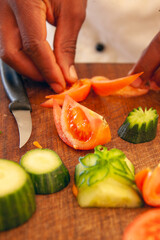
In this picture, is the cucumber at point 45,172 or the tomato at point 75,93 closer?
the cucumber at point 45,172

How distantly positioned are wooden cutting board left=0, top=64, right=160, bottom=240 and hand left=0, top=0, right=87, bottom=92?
231mm

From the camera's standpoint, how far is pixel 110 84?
2.71 meters

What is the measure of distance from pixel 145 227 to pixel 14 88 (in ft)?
5.39

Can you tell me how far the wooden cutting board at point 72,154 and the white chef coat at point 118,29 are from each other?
1.70 feet

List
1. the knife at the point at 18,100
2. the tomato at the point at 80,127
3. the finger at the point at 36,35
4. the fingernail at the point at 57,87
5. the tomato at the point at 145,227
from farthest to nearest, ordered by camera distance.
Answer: the fingernail at the point at 57,87, the finger at the point at 36,35, the knife at the point at 18,100, the tomato at the point at 80,127, the tomato at the point at 145,227

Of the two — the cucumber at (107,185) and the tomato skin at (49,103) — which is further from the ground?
the cucumber at (107,185)

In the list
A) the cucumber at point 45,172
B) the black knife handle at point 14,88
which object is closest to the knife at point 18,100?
the black knife handle at point 14,88

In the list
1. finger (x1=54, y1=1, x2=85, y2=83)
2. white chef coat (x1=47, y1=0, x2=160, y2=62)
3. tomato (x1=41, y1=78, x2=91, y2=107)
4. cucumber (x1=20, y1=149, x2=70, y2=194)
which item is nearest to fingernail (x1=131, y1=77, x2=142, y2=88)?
tomato (x1=41, y1=78, x2=91, y2=107)

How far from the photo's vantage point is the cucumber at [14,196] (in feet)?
5.12

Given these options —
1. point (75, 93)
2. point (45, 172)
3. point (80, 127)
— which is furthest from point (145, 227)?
point (75, 93)

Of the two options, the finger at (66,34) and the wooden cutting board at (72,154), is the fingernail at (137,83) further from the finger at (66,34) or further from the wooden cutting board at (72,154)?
the finger at (66,34)

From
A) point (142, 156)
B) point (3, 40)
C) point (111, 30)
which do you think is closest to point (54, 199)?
point (142, 156)

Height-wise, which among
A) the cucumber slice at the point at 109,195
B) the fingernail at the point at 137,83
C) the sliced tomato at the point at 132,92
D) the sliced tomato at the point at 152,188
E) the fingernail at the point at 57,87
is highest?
the sliced tomato at the point at 152,188

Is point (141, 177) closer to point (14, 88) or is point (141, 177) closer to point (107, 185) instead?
point (107, 185)
